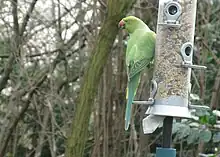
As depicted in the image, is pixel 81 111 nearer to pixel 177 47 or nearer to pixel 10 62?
pixel 177 47

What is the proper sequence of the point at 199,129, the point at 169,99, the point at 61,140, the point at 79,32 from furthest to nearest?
the point at 61,140 < the point at 79,32 < the point at 199,129 < the point at 169,99

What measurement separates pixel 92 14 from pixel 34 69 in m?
1.32

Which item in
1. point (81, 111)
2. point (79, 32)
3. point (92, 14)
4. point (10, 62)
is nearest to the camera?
point (81, 111)

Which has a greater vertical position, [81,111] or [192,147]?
[81,111]

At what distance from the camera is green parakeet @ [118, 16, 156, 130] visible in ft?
8.40

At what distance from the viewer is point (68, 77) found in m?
5.67

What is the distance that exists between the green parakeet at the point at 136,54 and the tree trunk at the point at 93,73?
1100 millimetres

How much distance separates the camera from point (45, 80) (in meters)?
5.80

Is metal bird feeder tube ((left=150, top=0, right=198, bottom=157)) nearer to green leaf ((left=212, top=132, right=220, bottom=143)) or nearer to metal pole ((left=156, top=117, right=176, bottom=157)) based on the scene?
metal pole ((left=156, top=117, right=176, bottom=157))

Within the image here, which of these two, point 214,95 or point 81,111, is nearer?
point 81,111

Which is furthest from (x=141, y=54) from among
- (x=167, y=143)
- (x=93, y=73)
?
(x=93, y=73)

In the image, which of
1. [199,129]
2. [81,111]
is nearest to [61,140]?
[81,111]

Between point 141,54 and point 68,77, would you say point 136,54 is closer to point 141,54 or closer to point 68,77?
point 141,54

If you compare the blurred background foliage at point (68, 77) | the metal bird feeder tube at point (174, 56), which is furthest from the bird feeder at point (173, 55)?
the blurred background foliage at point (68, 77)
